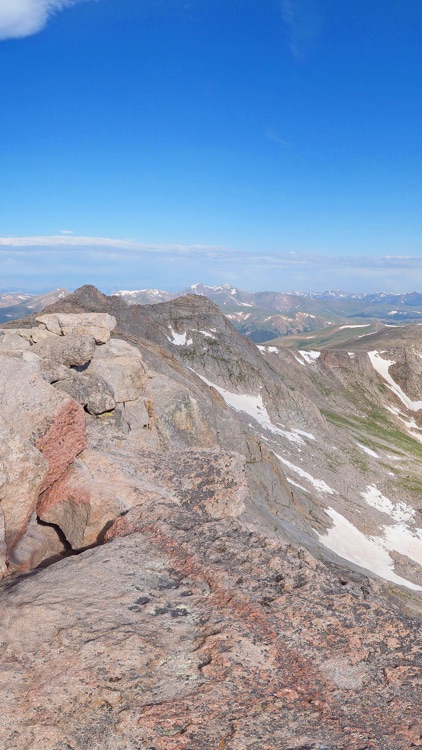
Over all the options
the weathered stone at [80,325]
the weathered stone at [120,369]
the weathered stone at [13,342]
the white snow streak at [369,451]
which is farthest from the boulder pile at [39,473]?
the white snow streak at [369,451]

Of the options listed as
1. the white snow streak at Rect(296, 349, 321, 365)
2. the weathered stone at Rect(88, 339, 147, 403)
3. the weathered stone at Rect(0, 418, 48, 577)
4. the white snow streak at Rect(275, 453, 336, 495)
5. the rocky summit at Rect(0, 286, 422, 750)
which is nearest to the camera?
the rocky summit at Rect(0, 286, 422, 750)

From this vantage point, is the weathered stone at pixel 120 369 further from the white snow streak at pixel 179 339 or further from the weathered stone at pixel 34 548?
the white snow streak at pixel 179 339

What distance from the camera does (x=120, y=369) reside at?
98.8 ft

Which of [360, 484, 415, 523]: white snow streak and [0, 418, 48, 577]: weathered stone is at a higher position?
[0, 418, 48, 577]: weathered stone

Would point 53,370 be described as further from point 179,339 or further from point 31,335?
point 179,339

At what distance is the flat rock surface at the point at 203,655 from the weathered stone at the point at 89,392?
11534mm

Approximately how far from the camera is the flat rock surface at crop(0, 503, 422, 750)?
23.7ft

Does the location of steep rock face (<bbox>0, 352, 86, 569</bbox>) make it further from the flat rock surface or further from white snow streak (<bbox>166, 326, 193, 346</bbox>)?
white snow streak (<bbox>166, 326, 193, 346</bbox>)

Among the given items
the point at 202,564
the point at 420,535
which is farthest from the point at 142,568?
the point at 420,535

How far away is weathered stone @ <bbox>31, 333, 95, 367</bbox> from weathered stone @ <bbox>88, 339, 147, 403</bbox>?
1906 millimetres

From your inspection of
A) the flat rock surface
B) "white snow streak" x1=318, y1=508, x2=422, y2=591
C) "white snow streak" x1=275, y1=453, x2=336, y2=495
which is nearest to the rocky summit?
the flat rock surface

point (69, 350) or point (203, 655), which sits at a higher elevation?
point (69, 350)

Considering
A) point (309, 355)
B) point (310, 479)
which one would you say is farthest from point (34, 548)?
point (309, 355)

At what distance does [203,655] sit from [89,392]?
53.2ft
